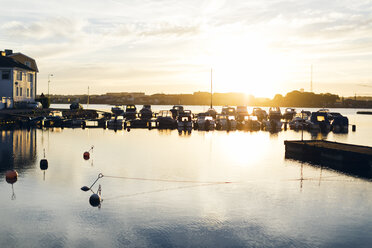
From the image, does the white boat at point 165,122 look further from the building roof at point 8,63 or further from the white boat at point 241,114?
the building roof at point 8,63

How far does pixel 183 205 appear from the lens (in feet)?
63.0

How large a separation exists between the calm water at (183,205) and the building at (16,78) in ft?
172

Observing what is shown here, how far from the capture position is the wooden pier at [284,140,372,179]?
30000mm

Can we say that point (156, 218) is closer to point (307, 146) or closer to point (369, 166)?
point (369, 166)

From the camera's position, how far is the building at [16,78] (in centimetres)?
8094

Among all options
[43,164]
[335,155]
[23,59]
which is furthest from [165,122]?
[23,59]

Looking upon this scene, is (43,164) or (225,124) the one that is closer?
(43,164)

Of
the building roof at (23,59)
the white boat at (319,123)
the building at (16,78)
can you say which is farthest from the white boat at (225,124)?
the building roof at (23,59)

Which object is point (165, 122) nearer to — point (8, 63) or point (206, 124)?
point (206, 124)

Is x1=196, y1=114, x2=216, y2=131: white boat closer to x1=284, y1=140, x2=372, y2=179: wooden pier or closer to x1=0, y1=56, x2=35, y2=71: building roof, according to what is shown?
x1=284, y1=140, x2=372, y2=179: wooden pier

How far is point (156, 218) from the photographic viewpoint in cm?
1694

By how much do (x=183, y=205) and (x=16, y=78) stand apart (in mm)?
75773

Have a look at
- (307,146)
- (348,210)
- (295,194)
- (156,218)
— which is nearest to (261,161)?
(307,146)

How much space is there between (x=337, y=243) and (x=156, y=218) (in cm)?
766
